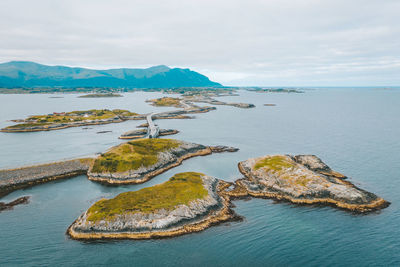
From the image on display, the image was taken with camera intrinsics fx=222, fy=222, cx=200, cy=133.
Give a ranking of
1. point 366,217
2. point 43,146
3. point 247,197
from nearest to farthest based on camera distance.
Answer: point 366,217 < point 247,197 < point 43,146

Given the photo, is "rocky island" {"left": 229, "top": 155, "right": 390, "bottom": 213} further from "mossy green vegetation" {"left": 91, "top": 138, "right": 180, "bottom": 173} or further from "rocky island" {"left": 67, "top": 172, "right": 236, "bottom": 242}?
"mossy green vegetation" {"left": 91, "top": 138, "right": 180, "bottom": 173}

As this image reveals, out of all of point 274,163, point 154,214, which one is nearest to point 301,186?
point 274,163

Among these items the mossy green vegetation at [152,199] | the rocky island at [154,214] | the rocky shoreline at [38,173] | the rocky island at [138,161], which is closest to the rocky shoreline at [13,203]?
the rocky shoreline at [38,173]

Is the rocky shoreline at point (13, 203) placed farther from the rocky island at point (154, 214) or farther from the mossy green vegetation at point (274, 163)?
the mossy green vegetation at point (274, 163)

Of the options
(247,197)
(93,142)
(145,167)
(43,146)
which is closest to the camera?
(247,197)

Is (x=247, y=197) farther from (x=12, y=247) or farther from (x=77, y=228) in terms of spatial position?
(x=12, y=247)

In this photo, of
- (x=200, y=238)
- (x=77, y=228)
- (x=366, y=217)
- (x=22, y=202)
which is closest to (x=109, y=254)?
(x=77, y=228)

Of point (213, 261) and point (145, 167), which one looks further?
point (145, 167)
